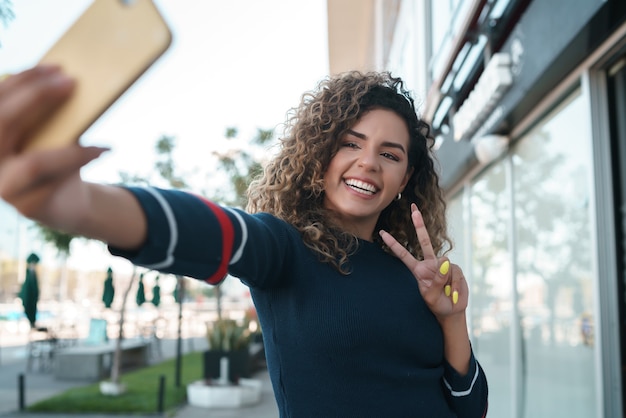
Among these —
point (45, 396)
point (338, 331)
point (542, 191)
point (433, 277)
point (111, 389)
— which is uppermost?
point (542, 191)

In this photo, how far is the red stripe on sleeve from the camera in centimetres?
92

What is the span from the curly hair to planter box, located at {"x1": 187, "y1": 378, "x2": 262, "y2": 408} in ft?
26.0

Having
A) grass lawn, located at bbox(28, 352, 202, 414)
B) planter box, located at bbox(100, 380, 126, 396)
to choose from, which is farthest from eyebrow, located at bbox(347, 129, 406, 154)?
planter box, located at bbox(100, 380, 126, 396)

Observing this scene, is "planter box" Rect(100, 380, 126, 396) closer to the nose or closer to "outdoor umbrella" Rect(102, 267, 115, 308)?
"outdoor umbrella" Rect(102, 267, 115, 308)

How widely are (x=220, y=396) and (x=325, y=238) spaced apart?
8338 mm

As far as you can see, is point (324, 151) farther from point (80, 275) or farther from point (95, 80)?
point (80, 275)

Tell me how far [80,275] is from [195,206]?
88.6 feet

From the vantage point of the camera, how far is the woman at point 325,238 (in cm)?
67

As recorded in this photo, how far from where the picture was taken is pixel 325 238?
1.31 meters

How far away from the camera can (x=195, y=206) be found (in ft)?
2.91

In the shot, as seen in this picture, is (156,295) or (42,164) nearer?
(42,164)

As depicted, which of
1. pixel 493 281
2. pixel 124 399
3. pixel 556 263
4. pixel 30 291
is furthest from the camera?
pixel 124 399

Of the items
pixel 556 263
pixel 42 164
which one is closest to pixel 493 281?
pixel 556 263

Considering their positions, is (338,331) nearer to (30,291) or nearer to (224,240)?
(224,240)
